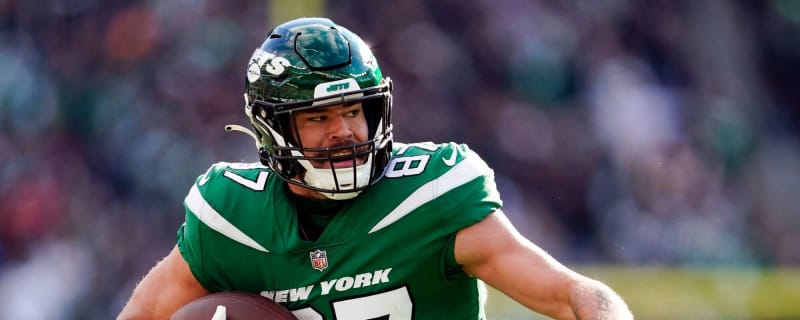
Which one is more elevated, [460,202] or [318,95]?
[318,95]

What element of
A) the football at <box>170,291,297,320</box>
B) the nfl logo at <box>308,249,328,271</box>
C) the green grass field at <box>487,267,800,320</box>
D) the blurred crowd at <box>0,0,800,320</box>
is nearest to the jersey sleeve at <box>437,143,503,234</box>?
the nfl logo at <box>308,249,328,271</box>

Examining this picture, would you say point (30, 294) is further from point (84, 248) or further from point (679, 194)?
point (679, 194)

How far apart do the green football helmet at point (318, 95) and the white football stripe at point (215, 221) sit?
18 centimetres

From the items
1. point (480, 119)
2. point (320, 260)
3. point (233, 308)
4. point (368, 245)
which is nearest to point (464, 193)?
point (368, 245)

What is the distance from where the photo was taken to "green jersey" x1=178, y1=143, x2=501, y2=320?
2676 mm

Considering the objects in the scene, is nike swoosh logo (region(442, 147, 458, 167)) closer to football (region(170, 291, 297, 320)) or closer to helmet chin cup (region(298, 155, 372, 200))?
helmet chin cup (region(298, 155, 372, 200))

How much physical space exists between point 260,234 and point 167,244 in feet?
11.9

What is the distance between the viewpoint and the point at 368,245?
2715 millimetres

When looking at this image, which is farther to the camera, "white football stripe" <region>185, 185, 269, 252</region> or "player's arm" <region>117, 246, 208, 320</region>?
"player's arm" <region>117, 246, 208, 320</region>

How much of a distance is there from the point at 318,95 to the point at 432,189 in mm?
361

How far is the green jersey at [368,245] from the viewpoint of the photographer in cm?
268

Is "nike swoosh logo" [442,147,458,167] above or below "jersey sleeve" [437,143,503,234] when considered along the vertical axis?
above

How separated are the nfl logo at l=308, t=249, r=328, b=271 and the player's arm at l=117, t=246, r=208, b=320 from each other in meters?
0.36

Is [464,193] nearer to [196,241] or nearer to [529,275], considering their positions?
[529,275]
